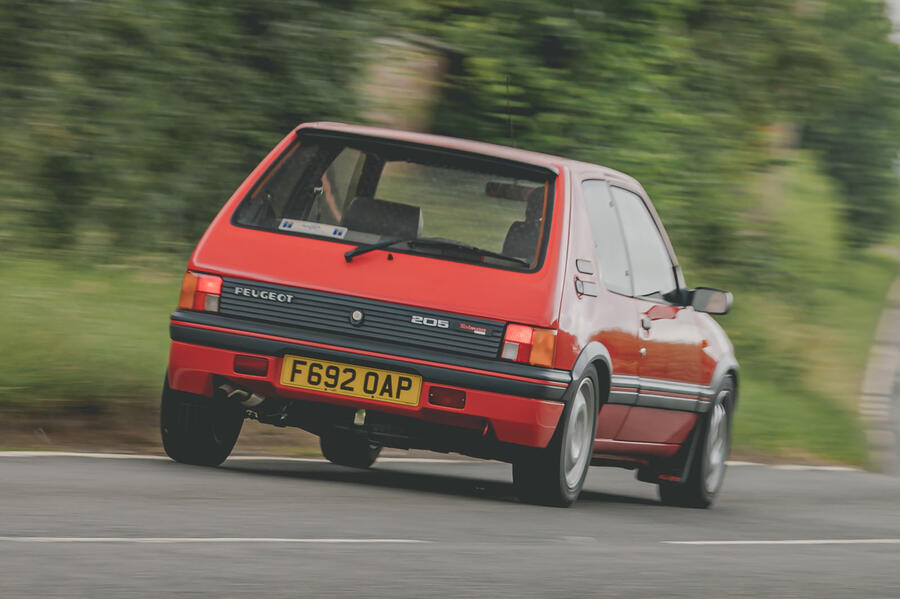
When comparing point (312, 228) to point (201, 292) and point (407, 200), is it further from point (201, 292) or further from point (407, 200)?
point (201, 292)

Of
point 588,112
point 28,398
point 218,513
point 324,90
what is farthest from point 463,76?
point 218,513

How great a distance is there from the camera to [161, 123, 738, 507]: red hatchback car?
7234 millimetres

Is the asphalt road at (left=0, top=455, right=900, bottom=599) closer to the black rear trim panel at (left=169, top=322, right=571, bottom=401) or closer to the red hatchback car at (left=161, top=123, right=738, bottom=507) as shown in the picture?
the red hatchback car at (left=161, top=123, right=738, bottom=507)

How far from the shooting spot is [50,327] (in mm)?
10711

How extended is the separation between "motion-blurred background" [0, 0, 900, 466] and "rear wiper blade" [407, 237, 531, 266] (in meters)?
2.98

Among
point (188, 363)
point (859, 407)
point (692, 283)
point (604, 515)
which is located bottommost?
point (859, 407)

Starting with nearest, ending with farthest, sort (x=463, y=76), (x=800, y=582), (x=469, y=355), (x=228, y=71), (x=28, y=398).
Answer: (x=800, y=582)
(x=469, y=355)
(x=28, y=398)
(x=228, y=71)
(x=463, y=76)

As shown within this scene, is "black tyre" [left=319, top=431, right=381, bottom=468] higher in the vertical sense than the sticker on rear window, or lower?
lower

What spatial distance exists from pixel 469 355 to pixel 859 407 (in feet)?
55.6

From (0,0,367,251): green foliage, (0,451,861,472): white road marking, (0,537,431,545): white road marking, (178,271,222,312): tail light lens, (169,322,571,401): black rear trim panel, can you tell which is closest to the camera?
(0,537,431,545): white road marking

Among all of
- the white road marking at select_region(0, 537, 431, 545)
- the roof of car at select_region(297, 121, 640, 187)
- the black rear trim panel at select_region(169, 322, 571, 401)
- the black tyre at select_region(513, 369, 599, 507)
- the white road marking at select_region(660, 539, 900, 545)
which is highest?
the roof of car at select_region(297, 121, 640, 187)

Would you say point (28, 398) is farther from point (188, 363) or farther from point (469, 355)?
point (469, 355)

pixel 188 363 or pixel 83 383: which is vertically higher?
pixel 188 363

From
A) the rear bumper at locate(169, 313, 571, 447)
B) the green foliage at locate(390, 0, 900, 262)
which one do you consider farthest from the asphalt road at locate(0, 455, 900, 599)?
the green foliage at locate(390, 0, 900, 262)
